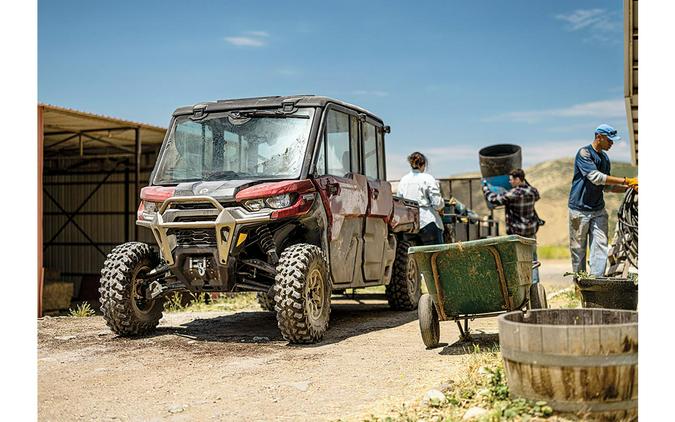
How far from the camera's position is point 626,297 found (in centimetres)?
687

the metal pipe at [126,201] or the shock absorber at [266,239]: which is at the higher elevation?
the metal pipe at [126,201]

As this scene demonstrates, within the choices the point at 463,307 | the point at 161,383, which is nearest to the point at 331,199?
the point at 463,307

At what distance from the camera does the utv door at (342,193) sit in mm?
7941

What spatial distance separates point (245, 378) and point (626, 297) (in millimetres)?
3303

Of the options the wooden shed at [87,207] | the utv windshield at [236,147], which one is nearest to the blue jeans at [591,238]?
the utv windshield at [236,147]

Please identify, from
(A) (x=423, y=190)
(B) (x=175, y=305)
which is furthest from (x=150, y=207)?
(A) (x=423, y=190)

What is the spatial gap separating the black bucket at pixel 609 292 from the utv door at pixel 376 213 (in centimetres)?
270

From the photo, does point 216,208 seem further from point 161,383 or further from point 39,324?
point 39,324

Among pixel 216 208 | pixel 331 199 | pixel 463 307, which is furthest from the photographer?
pixel 331 199

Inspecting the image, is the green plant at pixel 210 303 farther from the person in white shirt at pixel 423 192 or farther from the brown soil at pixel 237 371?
the person in white shirt at pixel 423 192

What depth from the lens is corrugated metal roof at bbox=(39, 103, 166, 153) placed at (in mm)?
14469

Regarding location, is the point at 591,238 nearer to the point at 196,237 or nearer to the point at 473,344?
the point at 473,344

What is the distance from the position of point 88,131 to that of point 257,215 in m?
11.3
